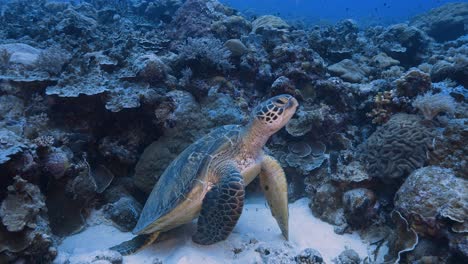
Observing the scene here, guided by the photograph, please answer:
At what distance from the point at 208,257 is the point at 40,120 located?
10.8 feet

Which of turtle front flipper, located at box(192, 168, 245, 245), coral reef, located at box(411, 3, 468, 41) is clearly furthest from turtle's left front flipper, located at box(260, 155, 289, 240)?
coral reef, located at box(411, 3, 468, 41)

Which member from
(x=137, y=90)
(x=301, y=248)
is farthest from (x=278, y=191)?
(x=137, y=90)

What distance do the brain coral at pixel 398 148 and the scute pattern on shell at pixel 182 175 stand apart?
2128mm

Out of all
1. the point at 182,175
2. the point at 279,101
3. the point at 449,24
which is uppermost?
the point at 449,24

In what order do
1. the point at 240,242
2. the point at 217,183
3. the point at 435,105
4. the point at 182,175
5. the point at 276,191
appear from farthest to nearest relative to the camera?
the point at 435,105
the point at 276,191
the point at 240,242
the point at 182,175
the point at 217,183

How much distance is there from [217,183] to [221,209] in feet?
1.43

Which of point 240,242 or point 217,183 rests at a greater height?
point 217,183

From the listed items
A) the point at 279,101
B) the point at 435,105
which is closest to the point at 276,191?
the point at 279,101

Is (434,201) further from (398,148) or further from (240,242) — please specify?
(240,242)

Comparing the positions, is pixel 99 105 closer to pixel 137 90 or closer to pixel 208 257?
pixel 137 90

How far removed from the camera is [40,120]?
444 cm

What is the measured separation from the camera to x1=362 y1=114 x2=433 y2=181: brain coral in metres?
4.04

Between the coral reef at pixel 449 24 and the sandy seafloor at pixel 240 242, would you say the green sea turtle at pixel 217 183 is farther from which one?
the coral reef at pixel 449 24

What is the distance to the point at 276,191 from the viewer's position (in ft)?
12.9
